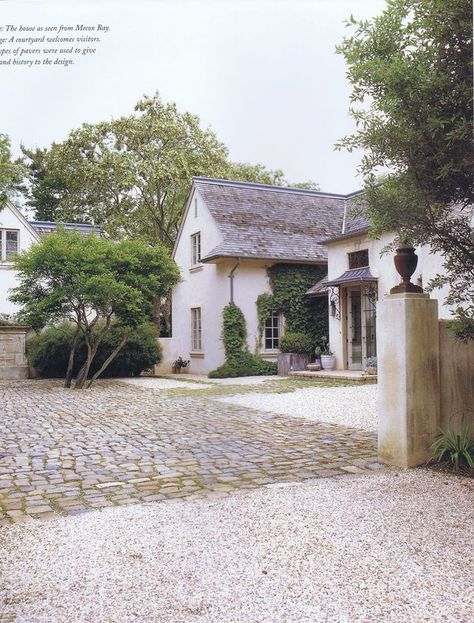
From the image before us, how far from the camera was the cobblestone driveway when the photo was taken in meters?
4.02

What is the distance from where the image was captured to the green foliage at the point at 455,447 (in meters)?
4.47

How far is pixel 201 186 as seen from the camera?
18.2 metres

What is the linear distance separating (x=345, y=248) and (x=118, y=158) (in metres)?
12.5

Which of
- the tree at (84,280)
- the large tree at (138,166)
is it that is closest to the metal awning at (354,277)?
the tree at (84,280)

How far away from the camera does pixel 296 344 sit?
1572 cm

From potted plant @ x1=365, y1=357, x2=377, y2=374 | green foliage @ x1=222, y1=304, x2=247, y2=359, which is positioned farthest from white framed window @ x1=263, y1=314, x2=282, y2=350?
potted plant @ x1=365, y1=357, x2=377, y2=374

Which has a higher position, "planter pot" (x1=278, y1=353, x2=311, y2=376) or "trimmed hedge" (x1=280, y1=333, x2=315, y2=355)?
"trimmed hedge" (x1=280, y1=333, x2=315, y2=355)

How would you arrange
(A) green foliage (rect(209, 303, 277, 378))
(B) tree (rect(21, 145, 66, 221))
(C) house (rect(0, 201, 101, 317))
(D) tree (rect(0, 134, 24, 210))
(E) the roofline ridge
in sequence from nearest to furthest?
(A) green foliage (rect(209, 303, 277, 378)) → (D) tree (rect(0, 134, 24, 210)) → (E) the roofline ridge → (C) house (rect(0, 201, 101, 317)) → (B) tree (rect(21, 145, 66, 221))

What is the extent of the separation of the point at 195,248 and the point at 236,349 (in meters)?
4.58

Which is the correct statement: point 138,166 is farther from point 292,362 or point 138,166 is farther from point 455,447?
point 455,447

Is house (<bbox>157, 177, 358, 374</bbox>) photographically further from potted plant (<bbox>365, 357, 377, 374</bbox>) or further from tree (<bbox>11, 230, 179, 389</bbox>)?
potted plant (<bbox>365, 357, 377, 374</bbox>)

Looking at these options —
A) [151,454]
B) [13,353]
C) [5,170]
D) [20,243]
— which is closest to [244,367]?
[13,353]

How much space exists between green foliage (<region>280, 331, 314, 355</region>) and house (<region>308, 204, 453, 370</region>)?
2.79 feet

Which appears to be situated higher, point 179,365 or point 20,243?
point 20,243
